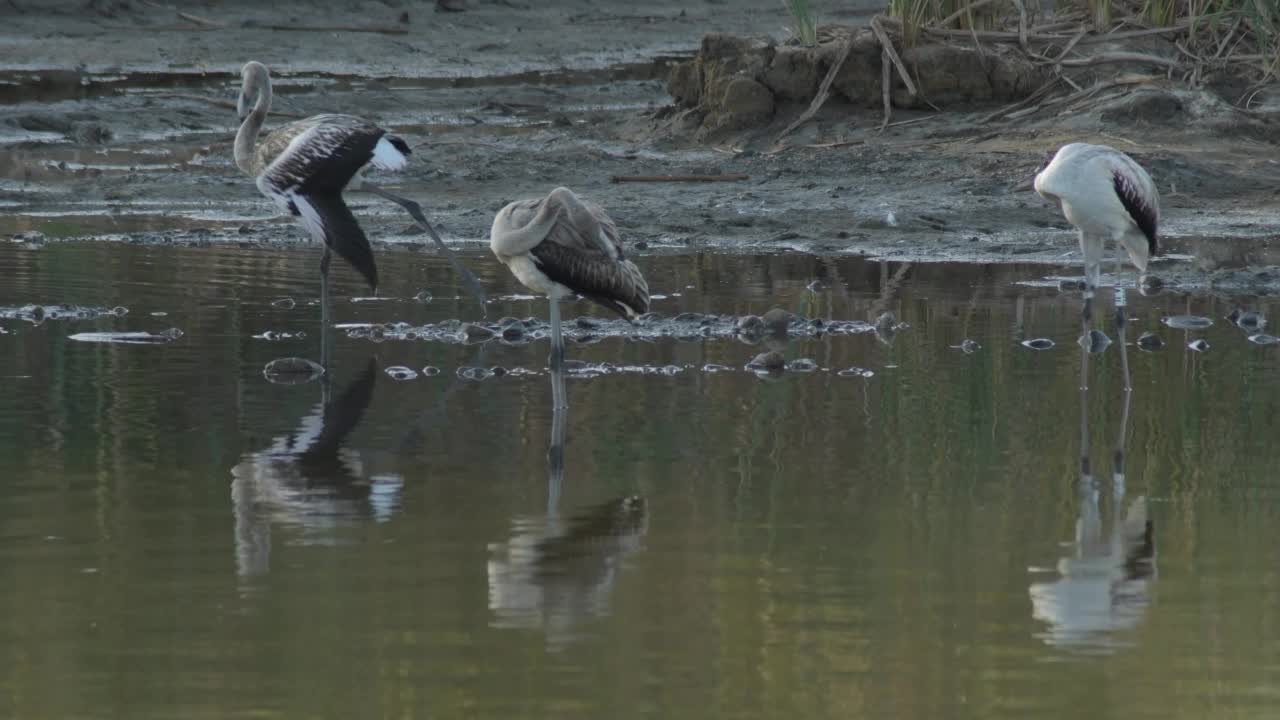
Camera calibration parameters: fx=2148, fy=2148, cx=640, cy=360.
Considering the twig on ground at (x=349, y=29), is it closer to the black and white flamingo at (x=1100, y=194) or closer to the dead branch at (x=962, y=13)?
the dead branch at (x=962, y=13)

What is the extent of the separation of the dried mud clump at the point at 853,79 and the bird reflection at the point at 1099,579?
9.38 m

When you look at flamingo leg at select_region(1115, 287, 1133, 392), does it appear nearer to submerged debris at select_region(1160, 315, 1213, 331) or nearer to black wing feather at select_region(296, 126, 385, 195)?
submerged debris at select_region(1160, 315, 1213, 331)

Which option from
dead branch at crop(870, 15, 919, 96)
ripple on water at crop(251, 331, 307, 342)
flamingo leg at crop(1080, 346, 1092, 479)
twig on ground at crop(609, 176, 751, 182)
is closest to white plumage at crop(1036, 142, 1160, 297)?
flamingo leg at crop(1080, 346, 1092, 479)

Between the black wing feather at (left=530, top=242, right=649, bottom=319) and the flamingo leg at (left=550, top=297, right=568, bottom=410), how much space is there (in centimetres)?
12

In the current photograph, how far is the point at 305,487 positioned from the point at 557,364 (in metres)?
1.85

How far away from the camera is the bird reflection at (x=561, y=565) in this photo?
5.11m

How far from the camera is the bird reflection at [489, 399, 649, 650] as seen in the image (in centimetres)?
511

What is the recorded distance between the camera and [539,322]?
10188 millimetres

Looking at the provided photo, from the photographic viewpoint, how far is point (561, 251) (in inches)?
324

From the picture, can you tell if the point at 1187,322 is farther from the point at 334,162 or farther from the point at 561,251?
the point at 334,162

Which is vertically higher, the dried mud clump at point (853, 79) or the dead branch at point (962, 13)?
the dead branch at point (962, 13)

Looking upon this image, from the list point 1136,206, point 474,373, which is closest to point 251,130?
point 474,373

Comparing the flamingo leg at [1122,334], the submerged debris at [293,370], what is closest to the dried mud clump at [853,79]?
the flamingo leg at [1122,334]

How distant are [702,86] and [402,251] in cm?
484
